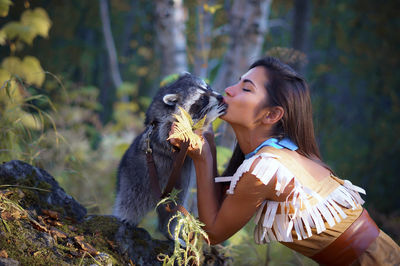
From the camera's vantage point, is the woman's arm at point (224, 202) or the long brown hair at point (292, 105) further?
the long brown hair at point (292, 105)

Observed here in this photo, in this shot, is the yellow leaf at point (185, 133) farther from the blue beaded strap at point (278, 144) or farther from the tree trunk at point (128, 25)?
the tree trunk at point (128, 25)

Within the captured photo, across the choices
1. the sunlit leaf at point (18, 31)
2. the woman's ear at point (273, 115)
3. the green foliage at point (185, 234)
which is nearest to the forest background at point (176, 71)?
the sunlit leaf at point (18, 31)

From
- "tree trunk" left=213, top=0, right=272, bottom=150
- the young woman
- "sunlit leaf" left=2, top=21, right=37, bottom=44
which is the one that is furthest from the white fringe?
"tree trunk" left=213, top=0, right=272, bottom=150

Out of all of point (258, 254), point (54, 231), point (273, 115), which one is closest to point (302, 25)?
point (258, 254)

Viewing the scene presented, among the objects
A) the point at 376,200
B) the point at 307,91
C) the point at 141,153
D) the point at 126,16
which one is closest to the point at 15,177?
the point at 141,153

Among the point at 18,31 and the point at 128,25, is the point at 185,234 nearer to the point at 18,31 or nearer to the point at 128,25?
the point at 18,31

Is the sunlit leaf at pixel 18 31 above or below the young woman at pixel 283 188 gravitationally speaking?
above

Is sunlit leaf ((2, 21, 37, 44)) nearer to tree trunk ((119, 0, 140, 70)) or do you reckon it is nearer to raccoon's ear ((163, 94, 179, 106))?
raccoon's ear ((163, 94, 179, 106))

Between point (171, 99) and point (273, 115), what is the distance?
35.2 inches

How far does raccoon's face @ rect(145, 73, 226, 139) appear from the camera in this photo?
8.31 ft

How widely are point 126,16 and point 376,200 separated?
11873 millimetres

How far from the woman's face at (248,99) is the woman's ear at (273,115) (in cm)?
4

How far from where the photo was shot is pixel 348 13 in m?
11.4

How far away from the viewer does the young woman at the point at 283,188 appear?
173cm
